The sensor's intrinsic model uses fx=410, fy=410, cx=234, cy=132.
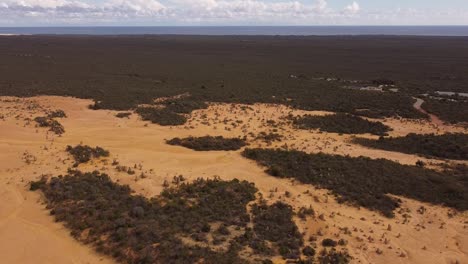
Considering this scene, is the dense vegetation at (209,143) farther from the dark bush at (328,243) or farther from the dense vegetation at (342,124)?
the dark bush at (328,243)

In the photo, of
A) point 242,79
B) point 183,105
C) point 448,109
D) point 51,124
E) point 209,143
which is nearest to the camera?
point 209,143

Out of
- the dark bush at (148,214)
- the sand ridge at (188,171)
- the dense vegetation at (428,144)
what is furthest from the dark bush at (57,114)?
the dense vegetation at (428,144)

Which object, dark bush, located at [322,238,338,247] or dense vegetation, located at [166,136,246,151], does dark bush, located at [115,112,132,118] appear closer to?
dense vegetation, located at [166,136,246,151]

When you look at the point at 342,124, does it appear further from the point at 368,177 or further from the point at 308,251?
the point at 308,251

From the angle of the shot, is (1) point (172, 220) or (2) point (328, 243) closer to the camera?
(2) point (328, 243)

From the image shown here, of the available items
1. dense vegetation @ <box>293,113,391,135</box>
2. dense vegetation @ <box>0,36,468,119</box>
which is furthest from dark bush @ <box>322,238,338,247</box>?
dense vegetation @ <box>0,36,468,119</box>

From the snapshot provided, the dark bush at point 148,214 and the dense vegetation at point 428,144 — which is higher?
the dark bush at point 148,214

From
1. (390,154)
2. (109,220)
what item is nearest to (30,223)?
(109,220)

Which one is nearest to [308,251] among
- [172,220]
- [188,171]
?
[172,220]
